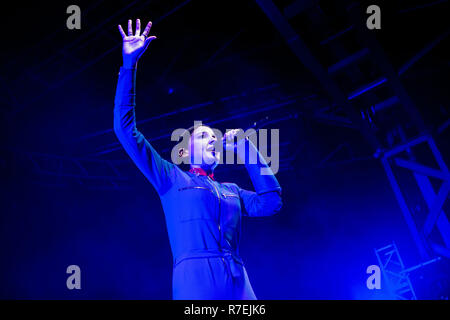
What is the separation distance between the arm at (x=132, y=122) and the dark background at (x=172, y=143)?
2668 mm

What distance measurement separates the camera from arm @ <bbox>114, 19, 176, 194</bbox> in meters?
1.83

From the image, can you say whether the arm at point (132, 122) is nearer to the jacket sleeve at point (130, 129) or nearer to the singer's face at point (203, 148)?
the jacket sleeve at point (130, 129)

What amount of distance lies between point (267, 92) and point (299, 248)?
3747mm

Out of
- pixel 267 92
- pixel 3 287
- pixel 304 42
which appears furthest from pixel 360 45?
pixel 3 287

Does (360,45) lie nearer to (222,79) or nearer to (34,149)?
(222,79)

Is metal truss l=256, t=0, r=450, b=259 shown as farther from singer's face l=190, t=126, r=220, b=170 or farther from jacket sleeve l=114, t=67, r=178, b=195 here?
jacket sleeve l=114, t=67, r=178, b=195

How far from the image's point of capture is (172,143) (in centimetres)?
734

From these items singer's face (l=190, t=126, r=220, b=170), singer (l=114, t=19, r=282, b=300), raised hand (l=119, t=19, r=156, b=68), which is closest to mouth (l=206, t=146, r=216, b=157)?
singer's face (l=190, t=126, r=220, b=170)

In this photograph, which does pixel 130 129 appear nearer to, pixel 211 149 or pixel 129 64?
pixel 129 64

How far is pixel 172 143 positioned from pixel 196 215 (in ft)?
18.2

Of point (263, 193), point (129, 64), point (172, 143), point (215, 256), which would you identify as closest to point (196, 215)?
point (215, 256)

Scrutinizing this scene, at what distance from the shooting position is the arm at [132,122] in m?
1.83

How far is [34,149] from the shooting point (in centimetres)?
671

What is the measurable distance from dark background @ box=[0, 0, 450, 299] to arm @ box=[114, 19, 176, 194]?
2668 mm
